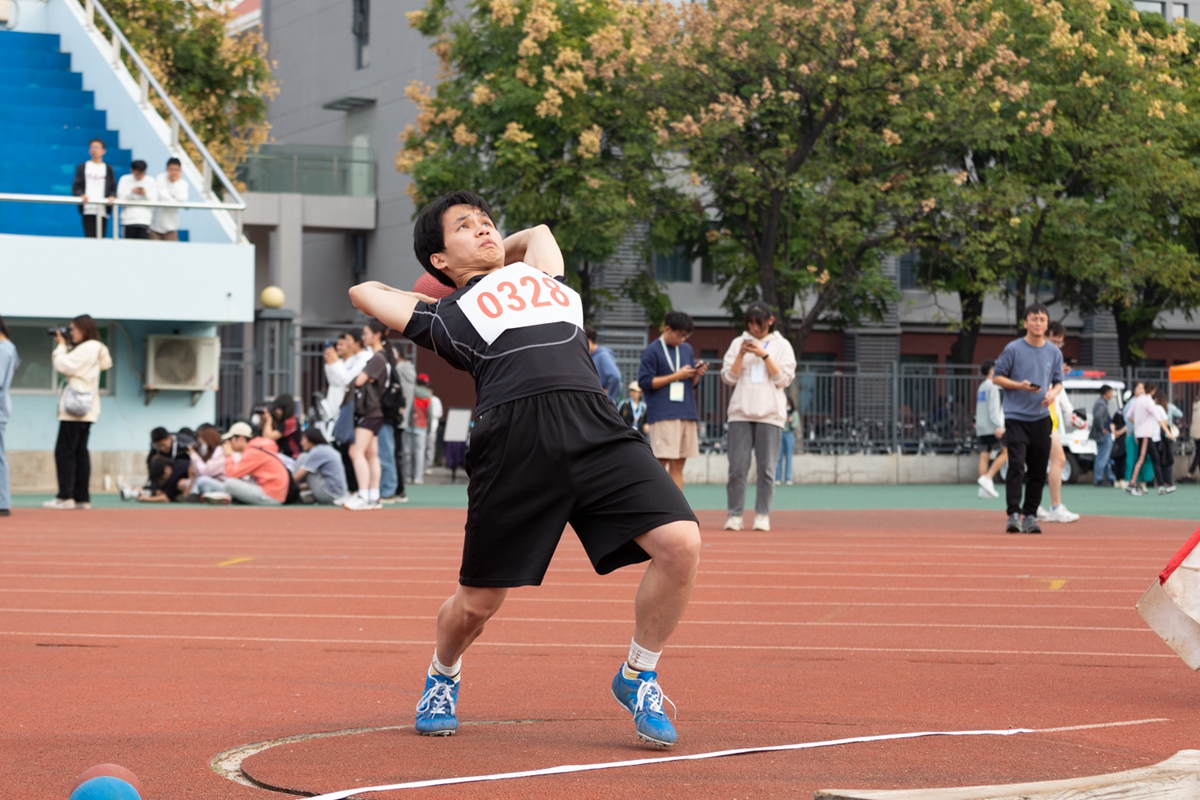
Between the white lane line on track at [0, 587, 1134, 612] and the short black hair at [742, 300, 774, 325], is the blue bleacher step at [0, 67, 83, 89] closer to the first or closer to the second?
the short black hair at [742, 300, 774, 325]

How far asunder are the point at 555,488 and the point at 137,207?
17750 mm

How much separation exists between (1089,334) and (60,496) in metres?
38.1

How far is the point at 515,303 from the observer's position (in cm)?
476

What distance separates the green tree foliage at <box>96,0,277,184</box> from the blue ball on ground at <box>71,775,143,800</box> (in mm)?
31583

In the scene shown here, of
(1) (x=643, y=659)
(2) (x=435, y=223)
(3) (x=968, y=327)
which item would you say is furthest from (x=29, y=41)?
(1) (x=643, y=659)

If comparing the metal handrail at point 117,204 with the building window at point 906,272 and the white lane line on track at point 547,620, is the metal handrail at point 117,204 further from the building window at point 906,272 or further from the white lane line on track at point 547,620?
the building window at point 906,272

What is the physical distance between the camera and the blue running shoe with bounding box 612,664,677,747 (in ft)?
15.1

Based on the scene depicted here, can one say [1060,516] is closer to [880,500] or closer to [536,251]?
[880,500]

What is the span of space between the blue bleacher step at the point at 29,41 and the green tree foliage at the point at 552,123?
7.59 m

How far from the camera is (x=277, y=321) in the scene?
23.1m

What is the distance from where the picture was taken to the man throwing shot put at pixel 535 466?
457 centimetres

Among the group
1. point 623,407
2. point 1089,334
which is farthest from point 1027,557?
point 1089,334

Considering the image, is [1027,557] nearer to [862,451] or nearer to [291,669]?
[291,669]

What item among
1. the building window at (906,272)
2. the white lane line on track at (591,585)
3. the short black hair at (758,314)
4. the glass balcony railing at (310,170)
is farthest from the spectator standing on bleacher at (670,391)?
the building window at (906,272)
